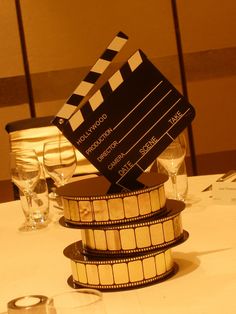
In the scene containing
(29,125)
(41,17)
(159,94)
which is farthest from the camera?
(41,17)

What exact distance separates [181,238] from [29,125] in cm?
183

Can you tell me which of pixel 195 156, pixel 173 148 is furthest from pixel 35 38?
pixel 173 148

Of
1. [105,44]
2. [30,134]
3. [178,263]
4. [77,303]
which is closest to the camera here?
[77,303]

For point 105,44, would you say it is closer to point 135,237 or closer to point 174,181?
point 174,181

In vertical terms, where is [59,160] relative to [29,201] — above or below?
above

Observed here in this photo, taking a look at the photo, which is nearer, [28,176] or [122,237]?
[122,237]

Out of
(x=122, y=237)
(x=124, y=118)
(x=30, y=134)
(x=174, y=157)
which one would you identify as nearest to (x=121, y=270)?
(x=122, y=237)

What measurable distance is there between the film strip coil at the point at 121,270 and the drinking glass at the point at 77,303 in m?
0.27

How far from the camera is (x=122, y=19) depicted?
15.6ft

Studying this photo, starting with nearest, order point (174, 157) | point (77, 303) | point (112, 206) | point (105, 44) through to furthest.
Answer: point (77, 303) → point (112, 206) → point (174, 157) → point (105, 44)

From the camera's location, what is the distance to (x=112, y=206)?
124 cm

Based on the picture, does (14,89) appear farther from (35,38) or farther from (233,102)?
(233,102)

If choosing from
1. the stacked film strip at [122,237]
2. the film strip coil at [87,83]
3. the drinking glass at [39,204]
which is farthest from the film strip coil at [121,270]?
the drinking glass at [39,204]

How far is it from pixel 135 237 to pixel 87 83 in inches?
12.4
